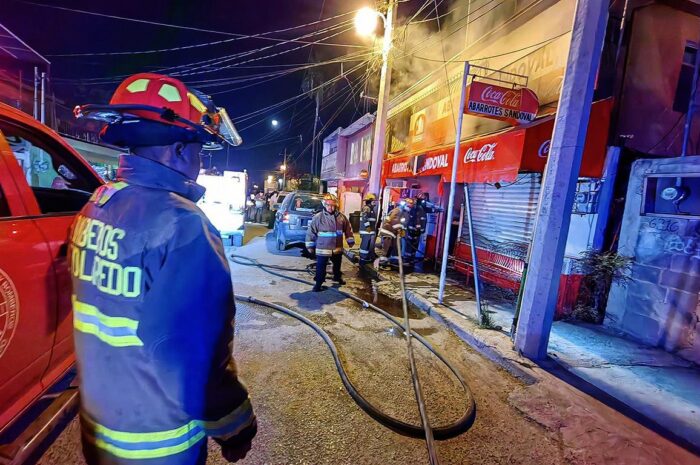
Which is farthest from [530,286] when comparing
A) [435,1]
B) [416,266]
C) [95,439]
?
[435,1]

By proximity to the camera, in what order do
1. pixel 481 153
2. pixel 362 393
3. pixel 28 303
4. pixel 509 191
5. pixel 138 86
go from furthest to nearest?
pixel 509 191 < pixel 481 153 < pixel 362 393 < pixel 28 303 < pixel 138 86

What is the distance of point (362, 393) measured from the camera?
316cm

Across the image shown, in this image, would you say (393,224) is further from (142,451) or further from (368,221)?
(142,451)

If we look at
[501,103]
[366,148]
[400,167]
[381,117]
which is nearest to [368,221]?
[400,167]

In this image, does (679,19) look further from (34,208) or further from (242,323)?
(34,208)

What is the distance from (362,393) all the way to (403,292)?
6.74 feet

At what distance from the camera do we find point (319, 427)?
2.67 metres

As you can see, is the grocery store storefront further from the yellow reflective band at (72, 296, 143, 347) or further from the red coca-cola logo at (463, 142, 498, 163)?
the yellow reflective band at (72, 296, 143, 347)

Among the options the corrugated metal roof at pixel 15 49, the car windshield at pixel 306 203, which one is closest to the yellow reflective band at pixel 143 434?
the car windshield at pixel 306 203

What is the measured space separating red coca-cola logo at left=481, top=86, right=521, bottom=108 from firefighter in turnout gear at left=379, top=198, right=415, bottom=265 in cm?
332

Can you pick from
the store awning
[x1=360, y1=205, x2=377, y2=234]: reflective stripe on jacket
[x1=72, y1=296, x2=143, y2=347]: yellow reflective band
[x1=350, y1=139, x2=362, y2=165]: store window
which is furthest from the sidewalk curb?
[x1=350, y1=139, x2=362, y2=165]: store window

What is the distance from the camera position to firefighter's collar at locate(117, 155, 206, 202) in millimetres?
1212

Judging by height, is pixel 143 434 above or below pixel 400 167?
below

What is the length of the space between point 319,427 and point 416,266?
287 inches
